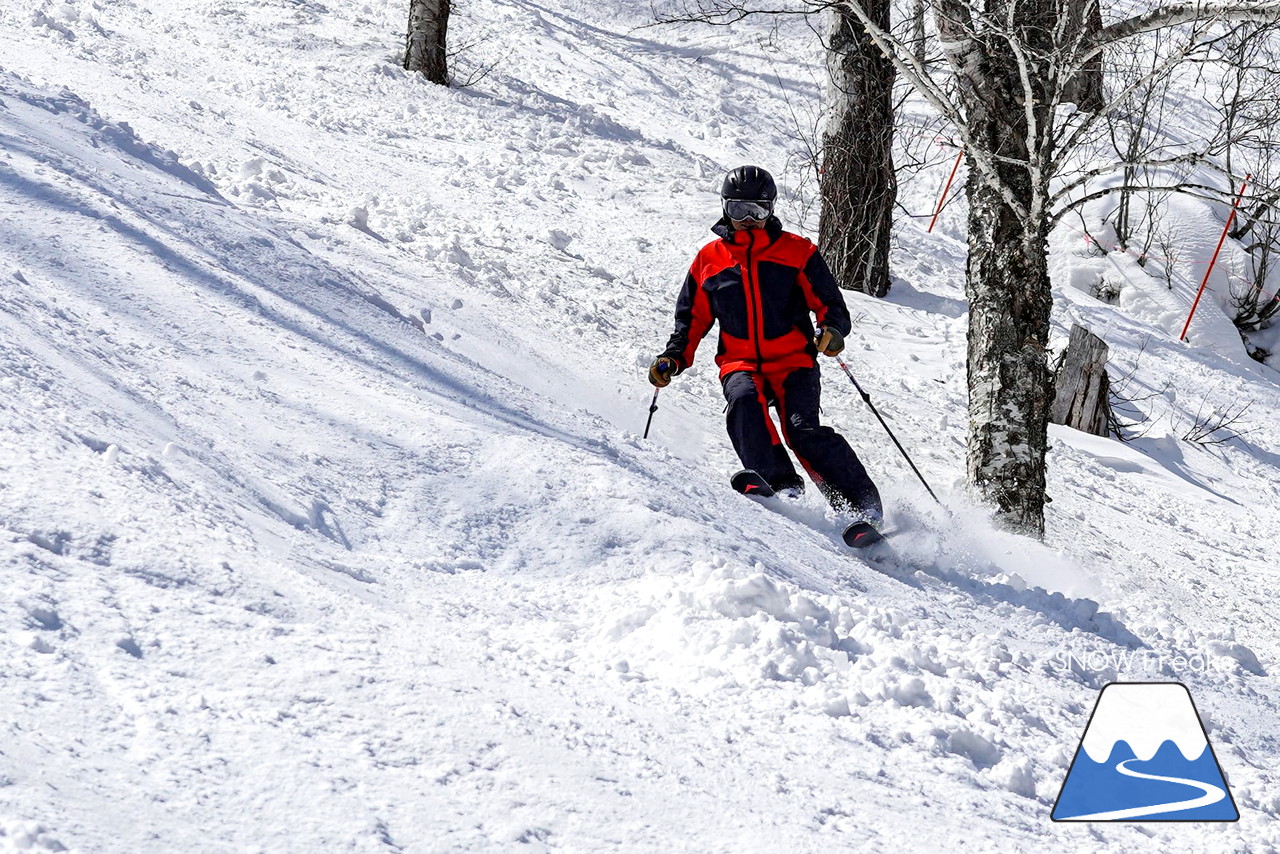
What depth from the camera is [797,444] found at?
16.0ft

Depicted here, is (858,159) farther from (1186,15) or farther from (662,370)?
(662,370)

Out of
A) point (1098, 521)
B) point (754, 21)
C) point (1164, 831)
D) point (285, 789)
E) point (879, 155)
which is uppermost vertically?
point (754, 21)

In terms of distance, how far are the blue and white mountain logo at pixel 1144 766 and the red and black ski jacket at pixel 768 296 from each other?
213 cm

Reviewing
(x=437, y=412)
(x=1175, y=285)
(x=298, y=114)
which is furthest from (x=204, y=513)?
(x=1175, y=285)

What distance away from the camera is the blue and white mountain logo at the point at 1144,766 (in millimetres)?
2529

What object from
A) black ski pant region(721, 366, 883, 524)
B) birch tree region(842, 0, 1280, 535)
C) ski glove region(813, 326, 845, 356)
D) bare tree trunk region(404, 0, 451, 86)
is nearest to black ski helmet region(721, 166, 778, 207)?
ski glove region(813, 326, 845, 356)

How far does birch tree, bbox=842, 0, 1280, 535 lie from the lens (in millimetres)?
5316

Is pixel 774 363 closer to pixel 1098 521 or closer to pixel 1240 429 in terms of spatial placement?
pixel 1098 521

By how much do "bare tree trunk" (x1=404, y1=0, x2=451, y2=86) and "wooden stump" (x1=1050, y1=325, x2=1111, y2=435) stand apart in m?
6.41

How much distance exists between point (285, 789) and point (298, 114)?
8.34 m

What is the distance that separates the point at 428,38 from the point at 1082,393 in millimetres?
6828

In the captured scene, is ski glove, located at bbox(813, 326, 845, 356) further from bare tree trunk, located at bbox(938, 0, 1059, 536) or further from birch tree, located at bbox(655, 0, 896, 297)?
birch tree, located at bbox(655, 0, 896, 297)

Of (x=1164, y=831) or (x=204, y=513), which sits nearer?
(x=1164, y=831)

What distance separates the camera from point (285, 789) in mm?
1876
